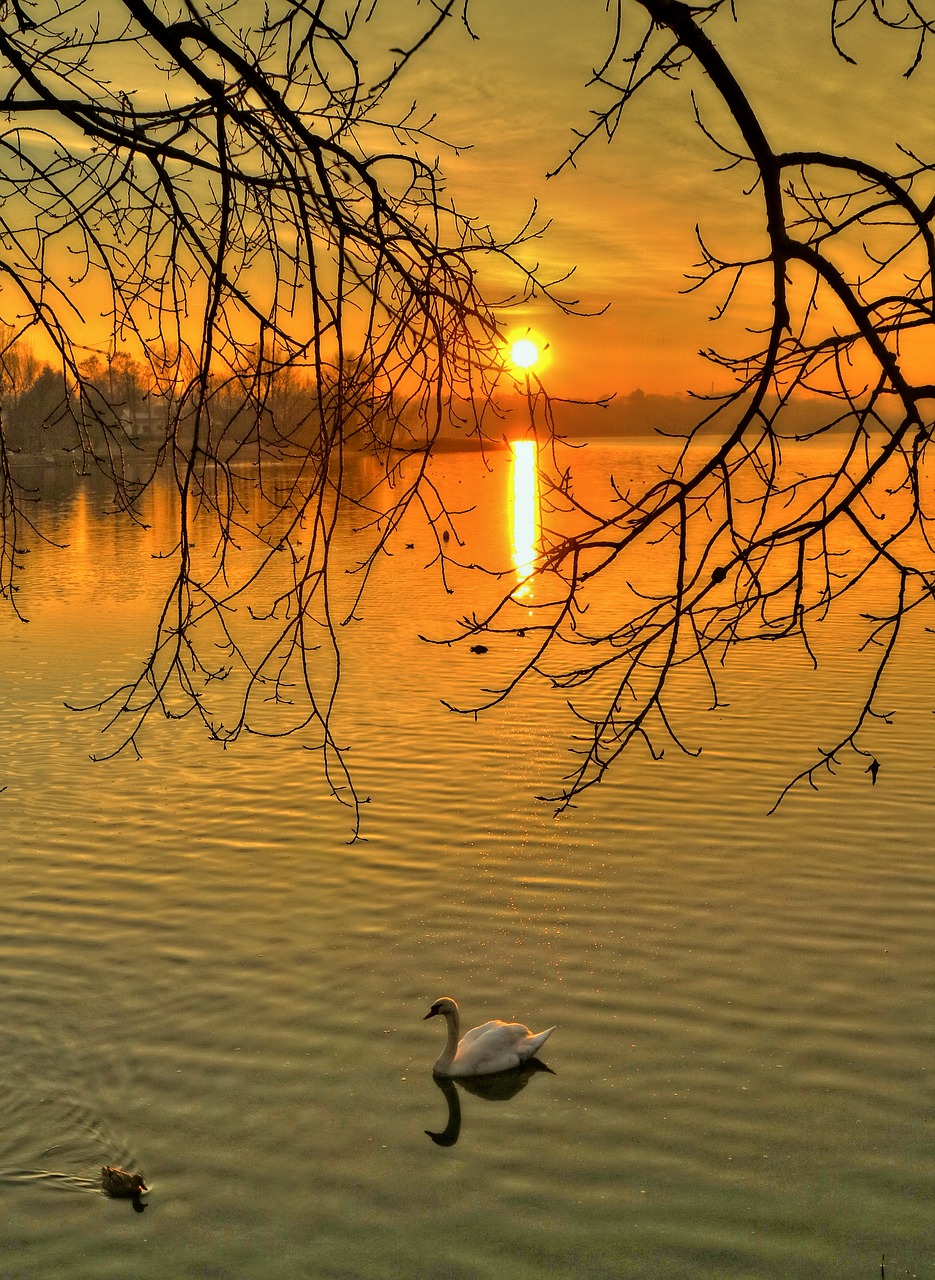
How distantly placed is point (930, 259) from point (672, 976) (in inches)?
222

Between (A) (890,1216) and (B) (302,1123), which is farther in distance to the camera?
(B) (302,1123)

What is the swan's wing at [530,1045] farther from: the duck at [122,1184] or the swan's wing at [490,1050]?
the duck at [122,1184]

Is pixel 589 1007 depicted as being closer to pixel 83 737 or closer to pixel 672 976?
pixel 672 976

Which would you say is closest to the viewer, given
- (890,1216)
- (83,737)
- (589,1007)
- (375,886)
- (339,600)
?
(890,1216)

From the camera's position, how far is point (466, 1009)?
8.76 m

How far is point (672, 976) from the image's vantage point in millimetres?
8938

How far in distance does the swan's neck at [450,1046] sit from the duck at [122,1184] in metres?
1.80

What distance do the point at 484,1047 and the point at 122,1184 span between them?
2004 mm

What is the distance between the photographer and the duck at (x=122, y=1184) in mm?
6730

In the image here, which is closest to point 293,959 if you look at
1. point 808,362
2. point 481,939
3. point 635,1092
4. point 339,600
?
point 481,939

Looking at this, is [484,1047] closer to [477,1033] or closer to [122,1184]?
[477,1033]

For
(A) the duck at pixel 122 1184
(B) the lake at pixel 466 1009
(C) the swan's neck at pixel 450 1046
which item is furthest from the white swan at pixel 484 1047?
(A) the duck at pixel 122 1184

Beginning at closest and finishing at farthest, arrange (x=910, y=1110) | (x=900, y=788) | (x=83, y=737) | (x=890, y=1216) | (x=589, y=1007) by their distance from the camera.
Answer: (x=890, y=1216) → (x=910, y=1110) → (x=589, y=1007) → (x=900, y=788) → (x=83, y=737)

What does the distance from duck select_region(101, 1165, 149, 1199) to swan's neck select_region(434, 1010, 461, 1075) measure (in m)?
1.80
